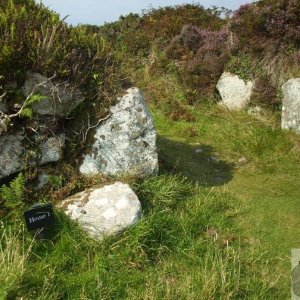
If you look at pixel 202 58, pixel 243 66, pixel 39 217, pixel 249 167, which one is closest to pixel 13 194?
pixel 39 217

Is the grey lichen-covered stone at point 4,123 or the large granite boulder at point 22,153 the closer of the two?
the grey lichen-covered stone at point 4,123

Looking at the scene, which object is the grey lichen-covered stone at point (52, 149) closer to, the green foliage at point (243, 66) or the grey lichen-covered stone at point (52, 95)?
the grey lichen-covered stone at point (52, 95)

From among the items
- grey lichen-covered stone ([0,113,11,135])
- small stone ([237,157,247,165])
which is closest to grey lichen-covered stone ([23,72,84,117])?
grey lichen-covered stone ([0,113,11,135])

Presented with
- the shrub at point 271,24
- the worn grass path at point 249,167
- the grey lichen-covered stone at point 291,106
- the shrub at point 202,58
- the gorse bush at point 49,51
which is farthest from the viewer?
the shrub at point 202,58

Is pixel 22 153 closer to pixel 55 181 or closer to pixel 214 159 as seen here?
pixel 55 181

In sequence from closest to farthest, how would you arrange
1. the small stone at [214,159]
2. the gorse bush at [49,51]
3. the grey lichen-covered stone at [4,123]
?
the grey lichen-covered stone at [4,123]
the gorse bush at [49,51]
the small stone at [214,159]

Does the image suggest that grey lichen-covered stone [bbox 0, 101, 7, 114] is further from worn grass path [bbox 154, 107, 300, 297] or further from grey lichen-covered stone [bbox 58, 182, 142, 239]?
worn grass path [bbox 154, 107, 300, 297]

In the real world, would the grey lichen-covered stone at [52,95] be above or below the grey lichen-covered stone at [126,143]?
above

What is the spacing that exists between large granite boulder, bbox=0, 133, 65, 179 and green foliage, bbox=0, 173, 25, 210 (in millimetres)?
377

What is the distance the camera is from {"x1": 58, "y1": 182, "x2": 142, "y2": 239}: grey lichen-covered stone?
5289 millimetres

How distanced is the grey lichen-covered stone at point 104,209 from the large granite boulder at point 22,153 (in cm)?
69

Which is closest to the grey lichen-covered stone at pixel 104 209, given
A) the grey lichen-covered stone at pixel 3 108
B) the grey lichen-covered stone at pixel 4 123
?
the grey lichen-covered stone at pixel 4 123

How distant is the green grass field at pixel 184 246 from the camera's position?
443 cm

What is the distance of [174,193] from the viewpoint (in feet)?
21.2
